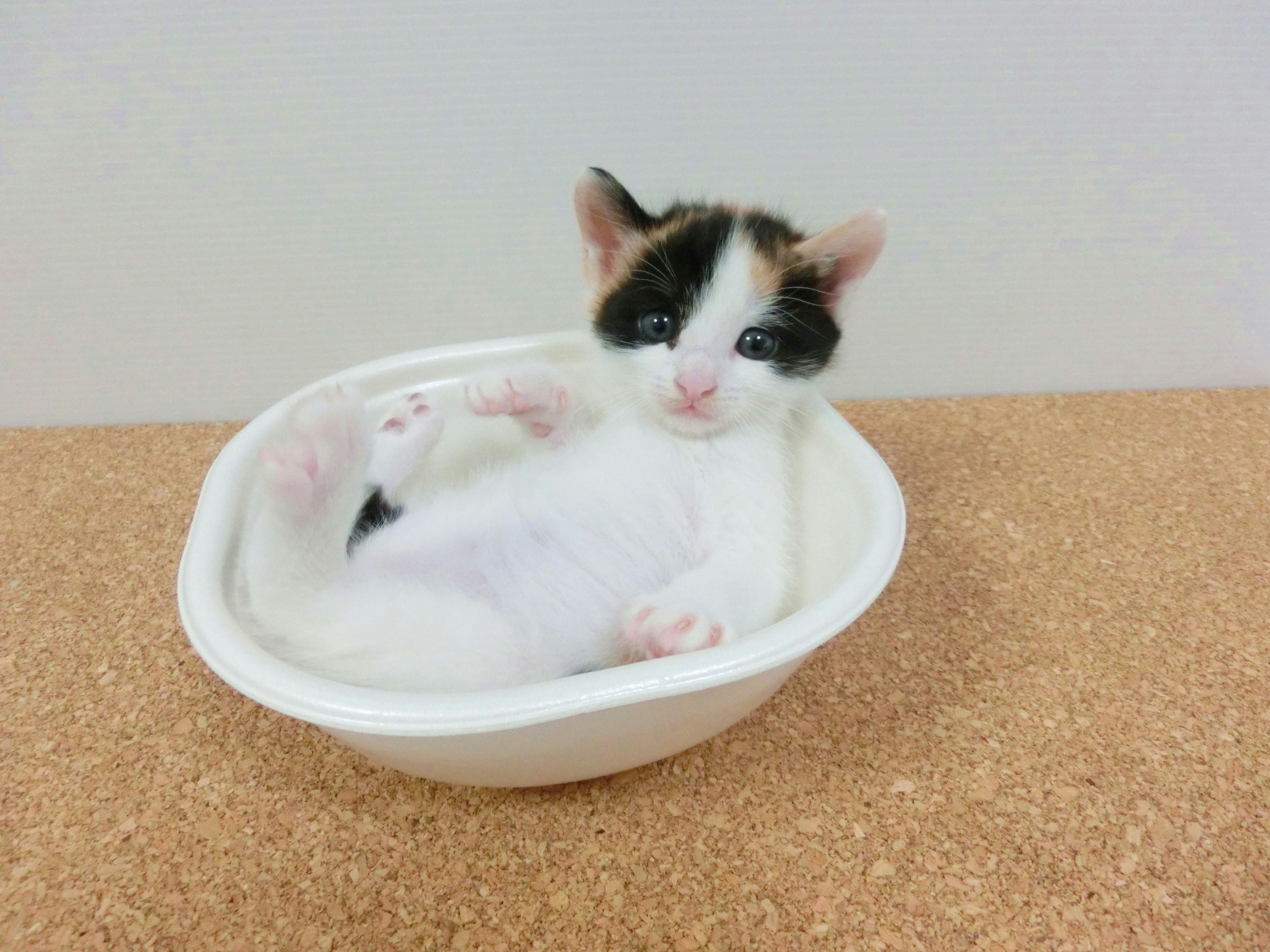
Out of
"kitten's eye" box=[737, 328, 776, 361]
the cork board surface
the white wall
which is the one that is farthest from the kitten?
the white wall

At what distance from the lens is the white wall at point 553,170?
4.62 ft

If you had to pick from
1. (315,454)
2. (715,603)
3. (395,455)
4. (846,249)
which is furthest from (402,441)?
(846,249)

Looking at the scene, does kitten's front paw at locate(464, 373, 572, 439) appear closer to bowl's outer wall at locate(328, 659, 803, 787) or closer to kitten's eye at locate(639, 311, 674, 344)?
kitten's eye at locate(639, 311, 674, 344)

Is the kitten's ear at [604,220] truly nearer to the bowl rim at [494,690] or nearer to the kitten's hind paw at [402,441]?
the kitten's hind paw at [402,441]

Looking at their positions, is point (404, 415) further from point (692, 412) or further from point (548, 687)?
point (548, 687)

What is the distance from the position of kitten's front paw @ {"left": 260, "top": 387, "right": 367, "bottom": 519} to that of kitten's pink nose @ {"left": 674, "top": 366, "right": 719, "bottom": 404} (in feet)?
1.36

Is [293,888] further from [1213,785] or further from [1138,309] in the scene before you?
[1138,309]

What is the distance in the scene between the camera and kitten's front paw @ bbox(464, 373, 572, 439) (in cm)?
115

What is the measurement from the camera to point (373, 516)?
109 centimetres

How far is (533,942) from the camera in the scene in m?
0.84

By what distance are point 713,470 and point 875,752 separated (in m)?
0.47

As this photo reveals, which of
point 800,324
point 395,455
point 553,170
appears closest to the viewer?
point 800,324

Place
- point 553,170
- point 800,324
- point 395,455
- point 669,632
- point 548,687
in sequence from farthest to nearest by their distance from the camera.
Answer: point 553,170, point 395,455, point 800,324, point 669,632, point 548,687

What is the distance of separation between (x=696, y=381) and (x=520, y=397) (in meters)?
0.32
